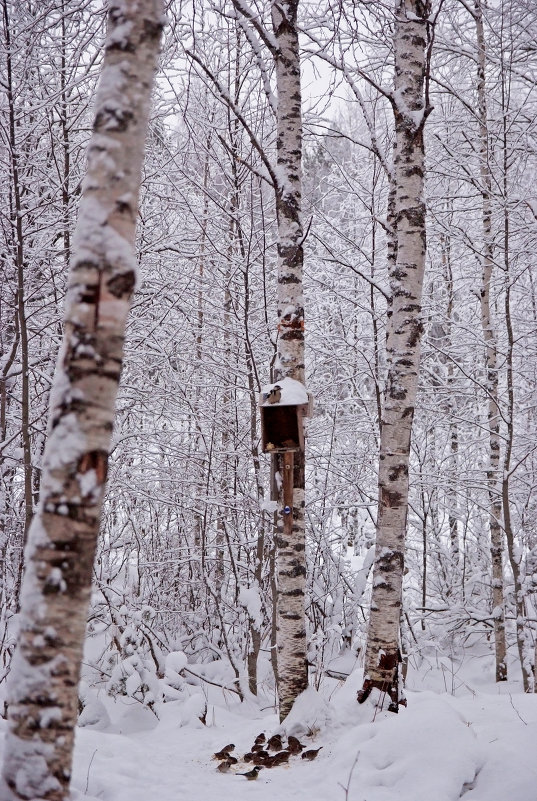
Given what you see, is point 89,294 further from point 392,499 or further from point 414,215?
point 414,215

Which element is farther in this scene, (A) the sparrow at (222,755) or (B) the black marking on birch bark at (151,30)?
(A) the sparrow at (222,755)

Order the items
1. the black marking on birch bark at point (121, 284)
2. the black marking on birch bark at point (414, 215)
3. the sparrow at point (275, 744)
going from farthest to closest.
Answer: the black marking on birch bark at point (414, 215) < the sparrow at point (275, 744) < the black marking on birch bark at point (121, 284)

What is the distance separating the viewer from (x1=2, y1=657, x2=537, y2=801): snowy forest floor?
2771 mm

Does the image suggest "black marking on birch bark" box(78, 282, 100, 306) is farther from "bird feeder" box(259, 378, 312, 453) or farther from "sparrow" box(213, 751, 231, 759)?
"sparrow" box(213, 751, 231, 759)

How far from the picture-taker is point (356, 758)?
2.84 meters

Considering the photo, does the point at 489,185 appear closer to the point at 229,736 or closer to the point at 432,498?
the point at 432,498

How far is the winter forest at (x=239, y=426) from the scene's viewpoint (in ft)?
5.55

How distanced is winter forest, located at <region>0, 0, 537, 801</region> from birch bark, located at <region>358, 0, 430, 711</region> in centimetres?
2

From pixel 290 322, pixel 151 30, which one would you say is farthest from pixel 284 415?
pixel 151 30

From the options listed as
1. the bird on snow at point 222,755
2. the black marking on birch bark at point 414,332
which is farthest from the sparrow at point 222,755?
the black marking on birch bark at point 414,332

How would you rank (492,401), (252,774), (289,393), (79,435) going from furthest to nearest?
(492,401), (289,393), (252,774), (79,435)

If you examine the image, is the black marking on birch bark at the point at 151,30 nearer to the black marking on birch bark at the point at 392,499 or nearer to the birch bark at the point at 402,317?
the birch bark at the point at 402,317

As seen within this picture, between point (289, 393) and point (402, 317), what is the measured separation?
0.99m

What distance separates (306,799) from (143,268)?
5556 millimetres
